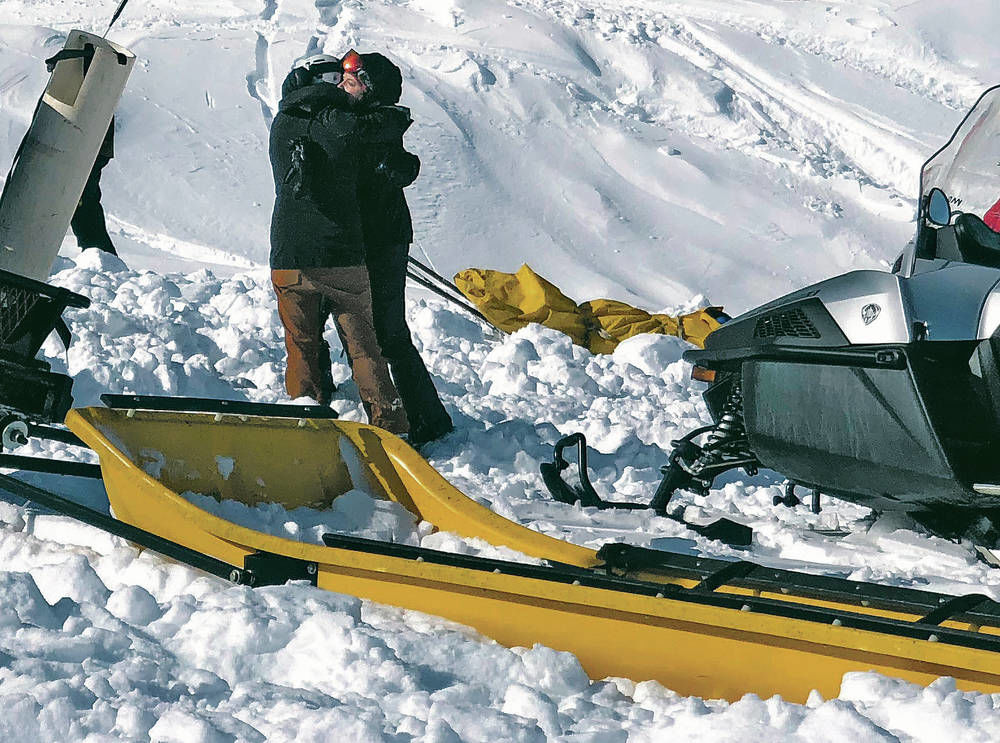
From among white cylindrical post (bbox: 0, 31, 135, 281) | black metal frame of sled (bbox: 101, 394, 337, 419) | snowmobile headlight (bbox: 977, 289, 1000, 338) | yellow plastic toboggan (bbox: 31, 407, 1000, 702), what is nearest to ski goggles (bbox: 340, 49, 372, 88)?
white cylindrical post (bbox: 0, 31, 135, 281)

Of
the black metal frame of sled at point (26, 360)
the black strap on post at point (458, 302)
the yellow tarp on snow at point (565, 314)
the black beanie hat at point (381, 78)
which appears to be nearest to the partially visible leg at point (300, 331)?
the black beanie hat at point (381, 78)

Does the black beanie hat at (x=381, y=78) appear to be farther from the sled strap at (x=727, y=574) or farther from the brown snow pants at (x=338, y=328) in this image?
the sled strap at (x=727, y=574)

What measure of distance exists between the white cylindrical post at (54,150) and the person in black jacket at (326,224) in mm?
1733

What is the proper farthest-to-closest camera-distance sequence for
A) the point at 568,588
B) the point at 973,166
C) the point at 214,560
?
the point at 973,166 < the point at 214,560 < the point at 568,588

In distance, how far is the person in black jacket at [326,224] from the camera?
19.5ft

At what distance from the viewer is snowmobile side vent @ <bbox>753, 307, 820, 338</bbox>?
13.4ft

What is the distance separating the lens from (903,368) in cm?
378

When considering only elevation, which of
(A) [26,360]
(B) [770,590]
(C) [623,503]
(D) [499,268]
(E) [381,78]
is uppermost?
(E) [381,78]

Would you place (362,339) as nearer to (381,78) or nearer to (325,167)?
(325,167)

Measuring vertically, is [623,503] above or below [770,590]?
below

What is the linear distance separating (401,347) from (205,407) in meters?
2.04

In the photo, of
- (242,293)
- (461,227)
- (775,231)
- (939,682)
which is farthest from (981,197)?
(775,231)

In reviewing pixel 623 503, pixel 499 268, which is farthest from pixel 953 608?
pixel 499 268

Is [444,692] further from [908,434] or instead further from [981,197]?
[981,197]
